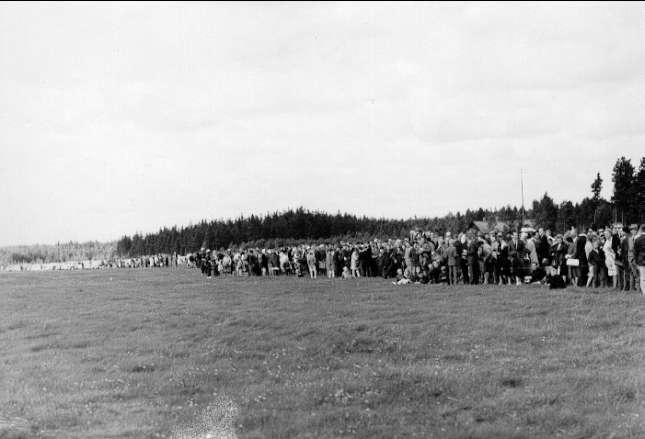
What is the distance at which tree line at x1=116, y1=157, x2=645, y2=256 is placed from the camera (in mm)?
119250

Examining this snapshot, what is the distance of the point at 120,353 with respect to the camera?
1723cm

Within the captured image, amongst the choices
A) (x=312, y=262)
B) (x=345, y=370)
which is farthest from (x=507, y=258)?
(x=312, y=262)

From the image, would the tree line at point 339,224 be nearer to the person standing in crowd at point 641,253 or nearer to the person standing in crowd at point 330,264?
the person standing in crowd at point 330,264

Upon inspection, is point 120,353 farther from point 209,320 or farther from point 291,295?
point 291,295

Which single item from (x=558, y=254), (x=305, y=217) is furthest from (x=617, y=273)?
(x=305, y=217)

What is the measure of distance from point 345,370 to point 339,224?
147193mm

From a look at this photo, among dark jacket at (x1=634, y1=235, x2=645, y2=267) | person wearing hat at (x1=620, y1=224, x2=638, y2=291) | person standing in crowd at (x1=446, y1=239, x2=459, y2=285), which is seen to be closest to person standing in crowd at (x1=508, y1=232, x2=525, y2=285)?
person standing in crowd at (x1=446, y1=239, x2=459, y2=285)

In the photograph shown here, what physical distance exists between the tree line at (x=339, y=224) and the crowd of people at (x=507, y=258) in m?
73.2

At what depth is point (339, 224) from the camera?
6348 inches

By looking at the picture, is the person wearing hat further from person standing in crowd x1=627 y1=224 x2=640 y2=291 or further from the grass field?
the grass field

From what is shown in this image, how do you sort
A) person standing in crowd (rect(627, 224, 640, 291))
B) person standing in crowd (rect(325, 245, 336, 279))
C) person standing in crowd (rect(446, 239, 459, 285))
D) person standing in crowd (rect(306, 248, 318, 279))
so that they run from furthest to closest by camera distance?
person standing in crowd (rect(306, 248, 318, 279)) → person standing in crowd (rect(325, 245, 336, 279)) → person standing in crowd (rect(446, 239, 459, 285)) → person standing in crowd (rect(627, 224, 640, 291))

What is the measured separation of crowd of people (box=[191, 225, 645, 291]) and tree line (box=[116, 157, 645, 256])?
240 ft

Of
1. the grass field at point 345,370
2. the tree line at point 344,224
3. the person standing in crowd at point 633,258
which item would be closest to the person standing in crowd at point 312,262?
the grass field at point 345,370

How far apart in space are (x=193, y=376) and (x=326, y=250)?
27.7 m
